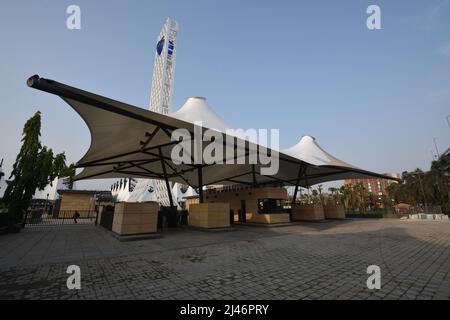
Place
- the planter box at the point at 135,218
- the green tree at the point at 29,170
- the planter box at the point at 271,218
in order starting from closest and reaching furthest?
the planter box at the point at 135,218 < the green tree at the point at 29,170 < the planter box at the point at 271,218

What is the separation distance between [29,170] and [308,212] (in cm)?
2267

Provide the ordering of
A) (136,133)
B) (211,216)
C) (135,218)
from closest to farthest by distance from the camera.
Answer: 1. (135,218)
2. (136,133)
3. (211,216)

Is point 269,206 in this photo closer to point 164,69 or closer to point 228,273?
point 228,273

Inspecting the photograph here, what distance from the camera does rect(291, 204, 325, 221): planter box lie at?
66.5 feet

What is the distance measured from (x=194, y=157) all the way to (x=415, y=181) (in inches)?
2240

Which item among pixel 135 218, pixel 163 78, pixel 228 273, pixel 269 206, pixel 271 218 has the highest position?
pixel 163 78

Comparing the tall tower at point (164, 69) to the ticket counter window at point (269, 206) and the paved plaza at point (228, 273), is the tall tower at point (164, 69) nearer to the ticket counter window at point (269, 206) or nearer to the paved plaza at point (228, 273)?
the ticket counter window at point (269, 206)

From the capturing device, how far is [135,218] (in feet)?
34.7

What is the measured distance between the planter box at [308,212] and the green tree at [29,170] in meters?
20.7

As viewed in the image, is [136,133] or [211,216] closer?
[136,133]

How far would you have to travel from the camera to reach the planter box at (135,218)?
403 inches

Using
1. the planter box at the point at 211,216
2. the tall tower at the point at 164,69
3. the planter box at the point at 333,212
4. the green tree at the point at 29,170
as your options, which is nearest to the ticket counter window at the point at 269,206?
the planter box at the point at 211,216

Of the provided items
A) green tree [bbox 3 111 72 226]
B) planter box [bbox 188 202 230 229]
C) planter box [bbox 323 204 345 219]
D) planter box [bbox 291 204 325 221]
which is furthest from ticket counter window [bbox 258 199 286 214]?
green tree [bbox 3 111 72 226]

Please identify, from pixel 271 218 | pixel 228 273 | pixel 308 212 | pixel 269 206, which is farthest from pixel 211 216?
pixel 308 212
